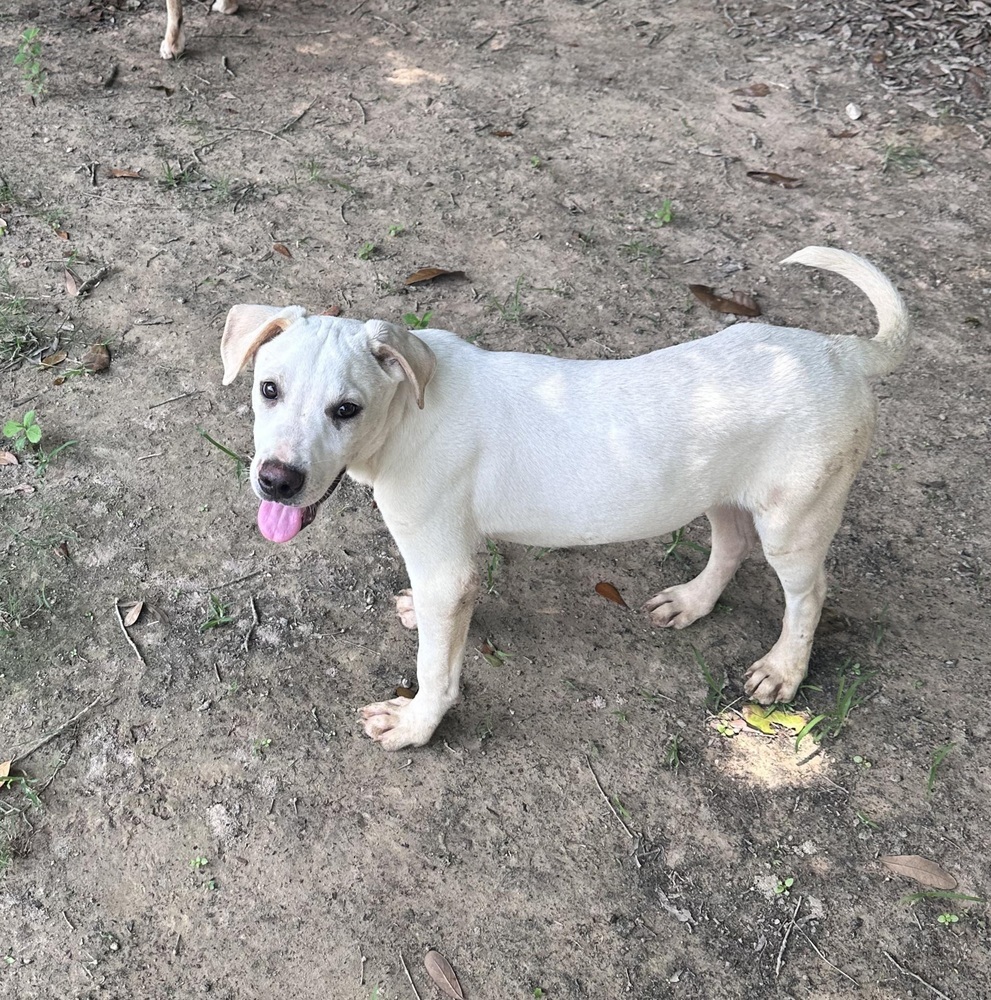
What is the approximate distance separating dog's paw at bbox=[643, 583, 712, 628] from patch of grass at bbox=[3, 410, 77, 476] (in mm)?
2862

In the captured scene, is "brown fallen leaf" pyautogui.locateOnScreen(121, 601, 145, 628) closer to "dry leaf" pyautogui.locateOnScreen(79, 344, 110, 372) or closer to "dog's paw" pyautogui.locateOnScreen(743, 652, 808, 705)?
"dry leaf" pyautogui.locateOnScreen(79, 344, 110, 372)

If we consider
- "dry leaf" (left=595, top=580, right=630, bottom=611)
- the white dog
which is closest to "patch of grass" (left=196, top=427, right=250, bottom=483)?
the white dog

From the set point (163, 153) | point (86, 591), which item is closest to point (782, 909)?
point (86, 591)

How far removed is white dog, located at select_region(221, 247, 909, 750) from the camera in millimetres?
2824

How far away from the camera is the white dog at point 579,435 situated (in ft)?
9.27

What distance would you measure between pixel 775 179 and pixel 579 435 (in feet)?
13.3

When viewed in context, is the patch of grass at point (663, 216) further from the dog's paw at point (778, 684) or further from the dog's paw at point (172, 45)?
the dog's paw at point (172, 45)

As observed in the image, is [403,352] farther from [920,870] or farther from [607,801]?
[920,870]

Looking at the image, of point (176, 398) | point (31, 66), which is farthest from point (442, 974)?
point (31, 66)

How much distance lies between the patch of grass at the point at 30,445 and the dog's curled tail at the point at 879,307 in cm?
333

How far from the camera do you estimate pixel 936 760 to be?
3.27 meters

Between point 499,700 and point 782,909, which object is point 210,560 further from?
point 782,909

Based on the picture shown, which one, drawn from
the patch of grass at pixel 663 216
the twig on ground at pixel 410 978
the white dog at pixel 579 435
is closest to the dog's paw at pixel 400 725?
the white dog at pixel 579 435

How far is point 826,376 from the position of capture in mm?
2928
